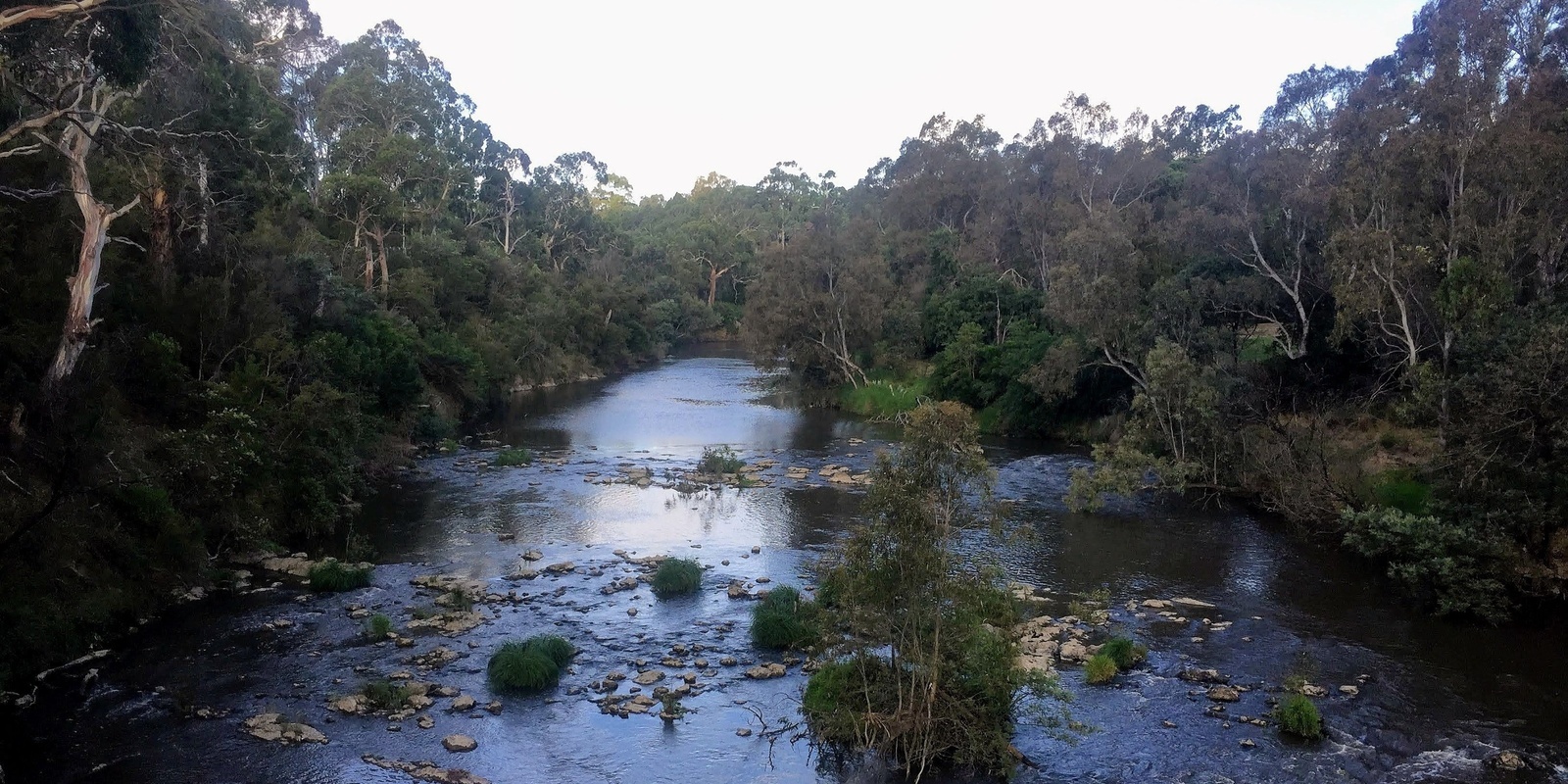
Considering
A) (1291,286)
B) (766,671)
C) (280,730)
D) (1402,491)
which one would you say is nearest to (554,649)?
(766,671)

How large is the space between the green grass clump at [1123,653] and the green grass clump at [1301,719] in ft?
9.84

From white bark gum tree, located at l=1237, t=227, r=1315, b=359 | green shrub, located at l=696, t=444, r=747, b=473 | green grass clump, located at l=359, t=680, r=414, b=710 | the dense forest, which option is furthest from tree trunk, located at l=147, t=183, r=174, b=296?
white bark gum tree, located at l=1237, t=227, r=1315, b=359

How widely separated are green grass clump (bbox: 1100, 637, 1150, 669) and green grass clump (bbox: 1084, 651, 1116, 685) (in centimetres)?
39

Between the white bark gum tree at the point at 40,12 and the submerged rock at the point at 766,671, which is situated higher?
the white bark gum tree at the point at 40,12

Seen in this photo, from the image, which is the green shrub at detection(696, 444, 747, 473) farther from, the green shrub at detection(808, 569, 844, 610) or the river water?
the green shrub at detection(808, 569, 844, 610)

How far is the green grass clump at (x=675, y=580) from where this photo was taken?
23.0m

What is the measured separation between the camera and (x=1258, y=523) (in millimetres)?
29547

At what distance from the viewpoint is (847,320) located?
57.0 m

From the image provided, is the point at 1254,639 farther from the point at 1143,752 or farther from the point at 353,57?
the point at 353,57

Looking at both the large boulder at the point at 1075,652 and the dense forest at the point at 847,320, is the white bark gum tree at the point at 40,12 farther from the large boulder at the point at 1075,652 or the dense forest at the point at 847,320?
the large boulder at the point at 1075,652

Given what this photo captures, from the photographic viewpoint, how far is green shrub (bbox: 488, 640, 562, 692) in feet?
56.7

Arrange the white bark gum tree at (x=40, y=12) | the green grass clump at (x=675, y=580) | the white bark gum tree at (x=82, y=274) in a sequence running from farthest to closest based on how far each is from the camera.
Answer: the green grass clump at (x=675, y=580) → the white bark gum tree at (x=82, y=274) → the white bark gum tree at (x=40, y=12)

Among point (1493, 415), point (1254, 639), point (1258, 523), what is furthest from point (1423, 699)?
point (1258, 523)

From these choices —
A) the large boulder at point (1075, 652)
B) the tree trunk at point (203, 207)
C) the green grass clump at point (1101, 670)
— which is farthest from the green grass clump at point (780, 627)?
the tree trunk at point (203, 207)
